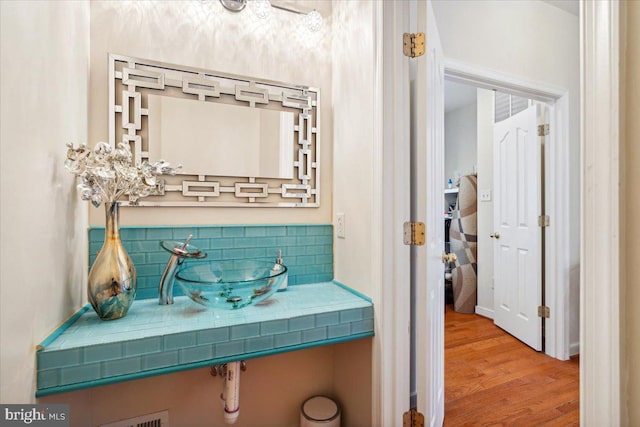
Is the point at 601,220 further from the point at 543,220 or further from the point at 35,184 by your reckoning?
the point at 543,220

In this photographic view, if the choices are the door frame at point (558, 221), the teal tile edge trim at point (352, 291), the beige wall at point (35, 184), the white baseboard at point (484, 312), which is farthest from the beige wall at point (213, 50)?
the white baseboard at point (484, 312)

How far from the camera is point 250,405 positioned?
1.48 metres

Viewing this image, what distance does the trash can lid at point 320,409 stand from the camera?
4.69 ft

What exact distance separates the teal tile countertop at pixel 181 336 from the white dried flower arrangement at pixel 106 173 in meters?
0.44

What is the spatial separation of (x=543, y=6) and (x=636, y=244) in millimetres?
2672

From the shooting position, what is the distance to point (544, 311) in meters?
2.47

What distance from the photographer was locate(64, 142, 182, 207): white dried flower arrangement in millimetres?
1021

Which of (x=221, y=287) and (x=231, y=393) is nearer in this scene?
(x=221, y=287)

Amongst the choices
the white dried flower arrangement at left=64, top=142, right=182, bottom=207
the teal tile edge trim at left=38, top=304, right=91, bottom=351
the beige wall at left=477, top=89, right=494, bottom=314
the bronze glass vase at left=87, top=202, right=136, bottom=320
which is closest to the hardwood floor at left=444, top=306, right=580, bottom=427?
Answer: the beige wall at left=477, top=89, right=494, bottom=314

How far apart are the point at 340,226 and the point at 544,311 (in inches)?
82.3

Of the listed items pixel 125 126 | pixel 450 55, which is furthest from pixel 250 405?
pixel 450 55

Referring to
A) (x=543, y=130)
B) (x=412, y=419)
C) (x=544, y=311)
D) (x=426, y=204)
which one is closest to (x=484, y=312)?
(x=544, y=311)

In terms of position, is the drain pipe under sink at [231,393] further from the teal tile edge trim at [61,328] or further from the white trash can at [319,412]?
the teal tile edge trim at [61,328]

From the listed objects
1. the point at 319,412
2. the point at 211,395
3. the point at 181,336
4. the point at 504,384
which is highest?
the point at 181,336
